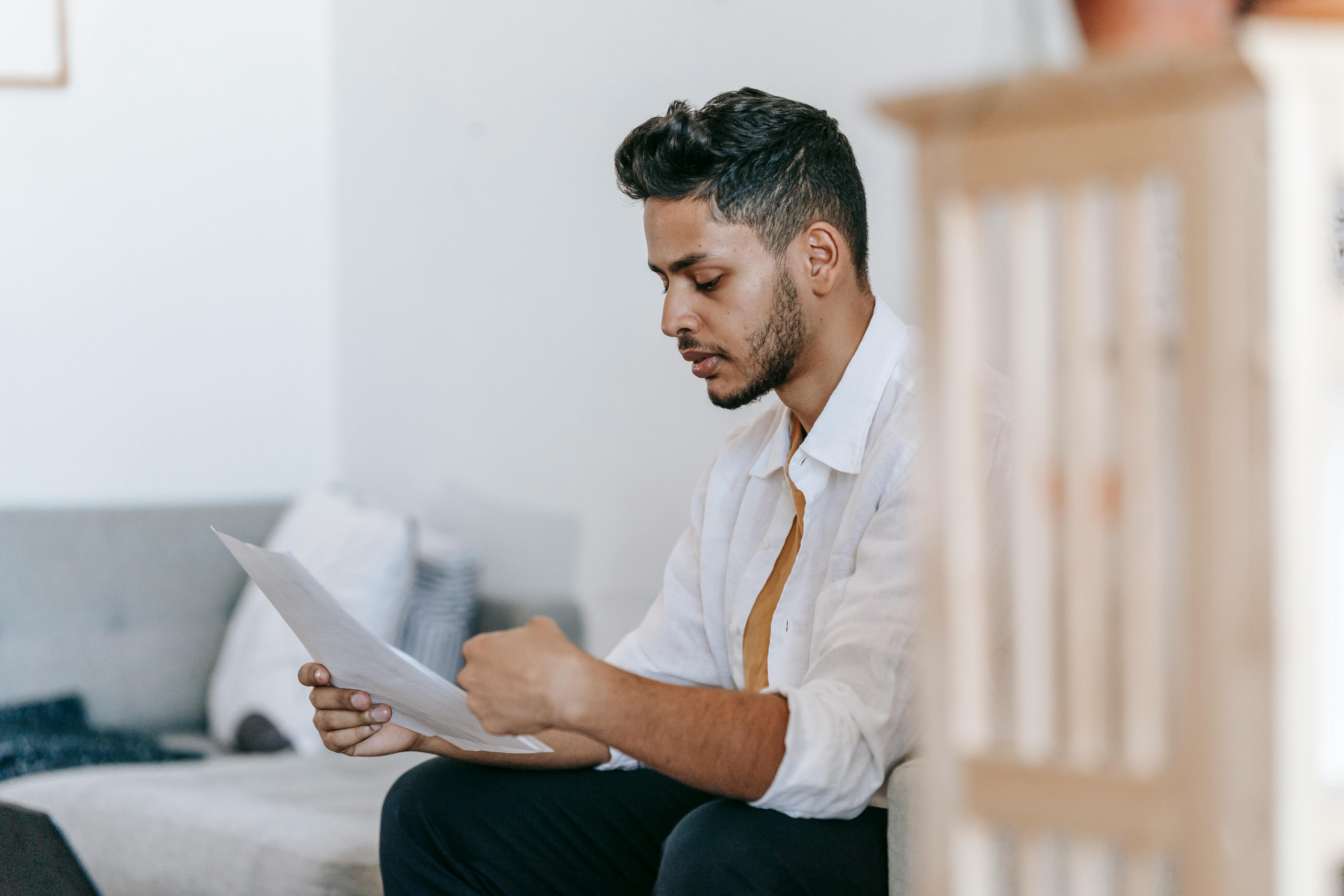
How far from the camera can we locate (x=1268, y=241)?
22.1 inches

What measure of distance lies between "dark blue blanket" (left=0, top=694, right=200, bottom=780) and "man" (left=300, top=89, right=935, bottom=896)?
37.6 inches

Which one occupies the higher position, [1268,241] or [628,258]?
[628,258]

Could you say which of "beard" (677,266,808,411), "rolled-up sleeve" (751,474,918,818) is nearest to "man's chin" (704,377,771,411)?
"beard" (677,266,808,411)

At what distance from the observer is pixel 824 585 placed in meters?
1.21

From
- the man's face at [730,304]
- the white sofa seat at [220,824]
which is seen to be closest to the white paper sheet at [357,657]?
the white sofa seat at [220,824]

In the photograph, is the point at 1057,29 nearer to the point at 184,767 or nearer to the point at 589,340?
the point at 589,340

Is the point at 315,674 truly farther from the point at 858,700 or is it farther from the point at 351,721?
the point at 858,700

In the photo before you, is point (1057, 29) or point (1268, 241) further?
point (1057, 29)

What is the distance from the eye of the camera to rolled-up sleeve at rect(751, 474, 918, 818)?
0.98m

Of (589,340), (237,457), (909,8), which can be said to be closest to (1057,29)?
(909,8)

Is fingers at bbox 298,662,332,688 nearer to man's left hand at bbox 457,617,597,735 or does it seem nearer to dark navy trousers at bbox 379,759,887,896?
dark navy trousers at bbox 379,759,887,896

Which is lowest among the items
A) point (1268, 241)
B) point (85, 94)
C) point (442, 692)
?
point (442, 692)

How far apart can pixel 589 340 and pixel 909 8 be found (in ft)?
2.59

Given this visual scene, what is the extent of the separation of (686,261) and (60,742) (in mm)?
1387
